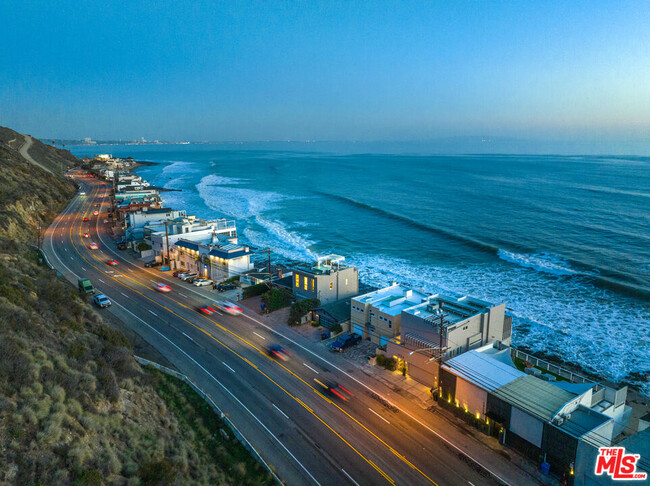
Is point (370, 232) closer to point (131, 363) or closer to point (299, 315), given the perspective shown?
point (299, 315)

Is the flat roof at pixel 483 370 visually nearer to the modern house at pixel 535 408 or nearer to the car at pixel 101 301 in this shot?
the modern house at pixel 535 408

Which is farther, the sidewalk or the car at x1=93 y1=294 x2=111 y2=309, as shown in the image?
the car at x1=93 y1=294 x2=111 y2=309

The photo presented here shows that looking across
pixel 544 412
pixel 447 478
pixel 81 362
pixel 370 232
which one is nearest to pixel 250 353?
pixel 81 362

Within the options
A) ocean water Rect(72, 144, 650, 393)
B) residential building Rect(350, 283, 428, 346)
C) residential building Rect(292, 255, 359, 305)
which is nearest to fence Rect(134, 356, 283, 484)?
residential building Rect(350, 283, 428, 346)

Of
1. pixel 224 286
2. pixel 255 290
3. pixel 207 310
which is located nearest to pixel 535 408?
pixel 207 310

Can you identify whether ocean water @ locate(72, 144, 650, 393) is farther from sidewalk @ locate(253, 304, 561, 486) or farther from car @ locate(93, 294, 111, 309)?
car @ locate(93, 294, 111, 309)

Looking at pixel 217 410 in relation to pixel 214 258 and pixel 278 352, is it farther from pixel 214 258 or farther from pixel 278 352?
pixel 214 258

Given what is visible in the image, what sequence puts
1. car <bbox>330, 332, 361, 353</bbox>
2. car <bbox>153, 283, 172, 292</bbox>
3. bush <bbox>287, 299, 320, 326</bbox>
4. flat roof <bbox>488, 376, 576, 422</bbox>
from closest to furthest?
flat roof <bbox>488, 376, 576, 422</bbox>
car <bbox>330, 332, 361, 353</bbox>
bush <bbox>287, 299, 320, 326</bbox>
car <bbox>153, 283, 172, 292</bbox>
